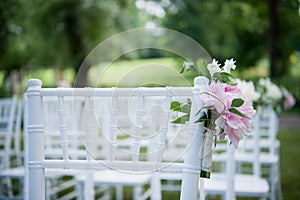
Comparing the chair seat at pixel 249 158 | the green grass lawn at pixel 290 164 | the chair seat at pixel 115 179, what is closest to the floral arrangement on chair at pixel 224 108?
the chair seat at pixel 115 179

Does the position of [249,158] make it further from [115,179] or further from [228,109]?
[228,109]

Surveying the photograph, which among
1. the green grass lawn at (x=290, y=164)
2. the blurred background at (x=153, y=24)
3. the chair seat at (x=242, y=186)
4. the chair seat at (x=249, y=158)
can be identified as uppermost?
the blurred background at (x=153, y=24)

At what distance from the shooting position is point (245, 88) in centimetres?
241

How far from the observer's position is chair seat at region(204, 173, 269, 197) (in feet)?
7.58

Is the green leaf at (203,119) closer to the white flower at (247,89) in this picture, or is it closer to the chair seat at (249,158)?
the white flower at (247,89)

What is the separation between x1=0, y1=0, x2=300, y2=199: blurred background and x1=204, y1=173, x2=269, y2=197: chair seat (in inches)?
183

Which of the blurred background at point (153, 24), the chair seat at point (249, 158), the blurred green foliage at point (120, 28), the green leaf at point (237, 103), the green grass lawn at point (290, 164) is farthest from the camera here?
the blurred green foliage at point (120, 28)

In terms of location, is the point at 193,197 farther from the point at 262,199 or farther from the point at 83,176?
the point at 83,176

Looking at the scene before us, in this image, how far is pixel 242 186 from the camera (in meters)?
2.43

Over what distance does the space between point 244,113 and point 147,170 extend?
1.11 ft

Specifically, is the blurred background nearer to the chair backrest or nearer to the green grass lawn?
the green grass lawn

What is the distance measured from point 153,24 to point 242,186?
13.5 meters

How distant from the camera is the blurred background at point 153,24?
32.9 ft

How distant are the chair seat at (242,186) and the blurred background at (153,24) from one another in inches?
183
